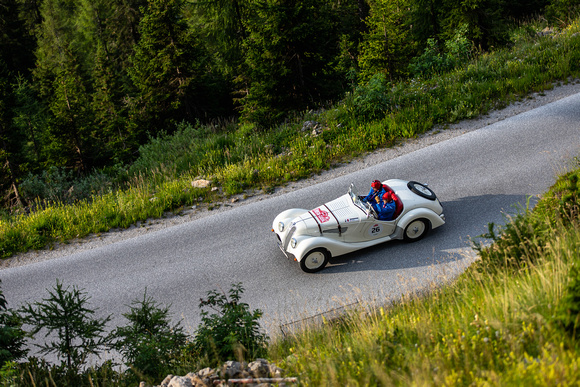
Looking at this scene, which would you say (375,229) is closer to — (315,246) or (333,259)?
(333,259)

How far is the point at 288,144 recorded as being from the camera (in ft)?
46.3

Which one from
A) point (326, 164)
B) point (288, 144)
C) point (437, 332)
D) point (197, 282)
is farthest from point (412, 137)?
point (437, 332)

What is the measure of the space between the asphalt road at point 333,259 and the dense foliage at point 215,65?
17.6ft

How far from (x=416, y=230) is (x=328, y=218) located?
78.6 inches

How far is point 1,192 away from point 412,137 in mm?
18183

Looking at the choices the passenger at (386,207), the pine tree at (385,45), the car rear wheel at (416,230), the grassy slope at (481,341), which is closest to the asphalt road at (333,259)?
the car rear wheel at (416,230)

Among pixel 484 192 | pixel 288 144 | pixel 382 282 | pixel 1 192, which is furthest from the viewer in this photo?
pixel 1 192

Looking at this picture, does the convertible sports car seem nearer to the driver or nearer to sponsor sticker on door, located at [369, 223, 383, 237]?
sponsor sticker on door, located at [369, 223, 383, 237]

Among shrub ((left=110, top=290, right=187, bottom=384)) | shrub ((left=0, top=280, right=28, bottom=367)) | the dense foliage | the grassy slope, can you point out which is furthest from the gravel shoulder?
the grassy slope

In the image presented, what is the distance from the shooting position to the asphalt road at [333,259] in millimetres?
8211

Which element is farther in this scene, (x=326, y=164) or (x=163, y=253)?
(x=326, y=164)

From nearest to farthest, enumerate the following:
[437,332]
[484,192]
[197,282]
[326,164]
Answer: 1. [437,332]
2. [197,282]
3. [484,192]
4. [326,164]

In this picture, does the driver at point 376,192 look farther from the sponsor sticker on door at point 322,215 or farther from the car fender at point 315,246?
the car fender at point 315,246

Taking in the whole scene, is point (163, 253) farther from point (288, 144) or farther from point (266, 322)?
point (288, 144)
